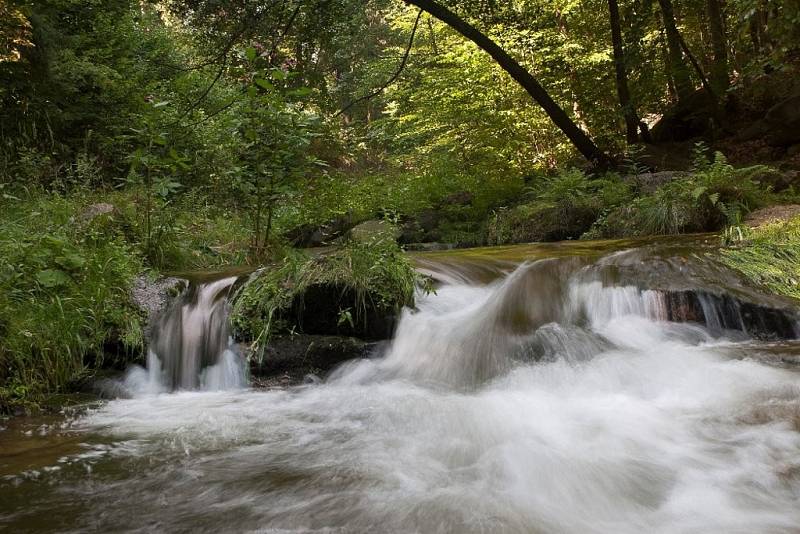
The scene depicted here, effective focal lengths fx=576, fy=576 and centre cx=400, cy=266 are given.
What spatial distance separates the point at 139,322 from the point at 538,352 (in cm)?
318

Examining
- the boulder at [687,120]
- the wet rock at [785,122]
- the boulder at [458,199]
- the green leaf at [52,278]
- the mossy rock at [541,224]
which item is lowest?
the green leaf at [52,278]

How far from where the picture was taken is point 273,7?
7859 mm

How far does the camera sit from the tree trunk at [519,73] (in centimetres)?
924

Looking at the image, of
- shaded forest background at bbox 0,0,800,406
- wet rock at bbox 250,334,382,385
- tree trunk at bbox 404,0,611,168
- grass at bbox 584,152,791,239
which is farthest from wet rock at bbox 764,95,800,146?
wet rock at bbox 250,334,382,385

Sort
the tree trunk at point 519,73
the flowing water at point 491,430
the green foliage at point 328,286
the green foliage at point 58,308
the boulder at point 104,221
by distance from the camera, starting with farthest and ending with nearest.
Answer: the tree trunk at point 519,73
the boulder at point 104,221
the green foliage at point 328,286
the green foliage at point 58,308
the flowing water at point 491,430

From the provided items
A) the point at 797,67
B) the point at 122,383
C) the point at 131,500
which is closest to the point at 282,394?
the point at 122,383

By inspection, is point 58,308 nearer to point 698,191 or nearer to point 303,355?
point 303,355

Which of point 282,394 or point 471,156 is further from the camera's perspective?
point 471,156

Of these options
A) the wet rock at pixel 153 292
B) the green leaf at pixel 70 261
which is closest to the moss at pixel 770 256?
the wet rock at pixel 153 292

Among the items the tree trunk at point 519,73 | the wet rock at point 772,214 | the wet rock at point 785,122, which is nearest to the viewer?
the wet rock at point 772,214

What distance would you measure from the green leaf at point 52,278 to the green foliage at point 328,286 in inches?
49.5

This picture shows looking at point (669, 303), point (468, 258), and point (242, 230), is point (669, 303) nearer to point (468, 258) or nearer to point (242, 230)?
point (468, 258)

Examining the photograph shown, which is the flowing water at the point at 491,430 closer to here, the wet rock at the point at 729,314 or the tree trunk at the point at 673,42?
the wet rock at the point at 729,314

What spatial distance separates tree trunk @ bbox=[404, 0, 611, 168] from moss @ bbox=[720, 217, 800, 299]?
518cm
